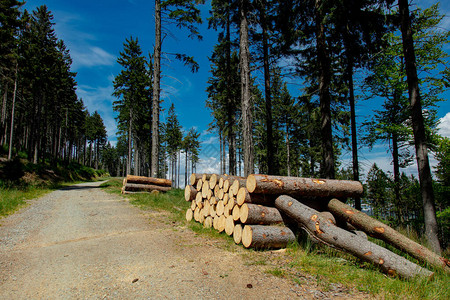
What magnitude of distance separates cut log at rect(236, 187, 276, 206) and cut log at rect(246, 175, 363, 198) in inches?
6.3

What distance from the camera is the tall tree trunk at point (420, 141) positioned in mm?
6480

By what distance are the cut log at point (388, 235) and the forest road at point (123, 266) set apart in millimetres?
2661

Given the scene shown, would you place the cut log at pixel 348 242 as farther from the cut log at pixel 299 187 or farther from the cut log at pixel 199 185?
the cut log at pixel 199 185

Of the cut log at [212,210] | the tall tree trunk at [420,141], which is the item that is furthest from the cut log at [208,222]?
the tall tree trunk at [420,141]

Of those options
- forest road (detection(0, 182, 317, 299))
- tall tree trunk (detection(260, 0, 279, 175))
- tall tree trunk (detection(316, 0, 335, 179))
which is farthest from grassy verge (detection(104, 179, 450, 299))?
tall tree trunk (detection(260, 0, 279, 175))

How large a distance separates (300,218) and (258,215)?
38.3 inches

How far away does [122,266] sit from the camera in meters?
3.97

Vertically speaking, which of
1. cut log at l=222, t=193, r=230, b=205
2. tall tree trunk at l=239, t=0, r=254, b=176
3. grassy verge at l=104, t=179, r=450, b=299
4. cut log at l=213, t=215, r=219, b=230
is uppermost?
tall tree trunk at l=239, t=0, r=254, b=176

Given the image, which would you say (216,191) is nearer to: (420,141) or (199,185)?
(199,185)

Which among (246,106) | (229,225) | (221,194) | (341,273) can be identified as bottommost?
(341,273)

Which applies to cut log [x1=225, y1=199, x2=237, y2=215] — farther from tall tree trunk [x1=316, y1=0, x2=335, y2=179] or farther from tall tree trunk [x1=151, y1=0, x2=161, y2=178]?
tall tree trunk [x1=151, y1=0, x2=161, y2=178]

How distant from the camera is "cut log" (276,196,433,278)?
3670 mm

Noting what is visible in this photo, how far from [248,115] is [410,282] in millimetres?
7574

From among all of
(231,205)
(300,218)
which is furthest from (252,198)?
(300,218)
